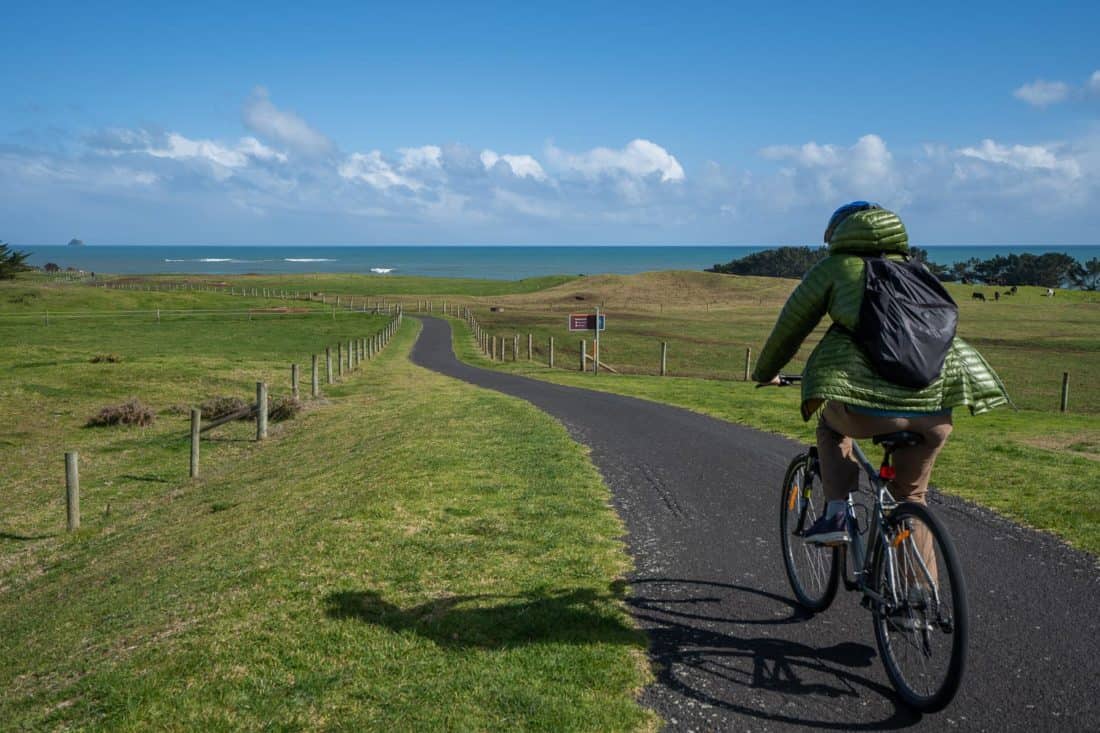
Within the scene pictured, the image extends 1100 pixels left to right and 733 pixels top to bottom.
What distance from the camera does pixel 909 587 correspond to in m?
4.88

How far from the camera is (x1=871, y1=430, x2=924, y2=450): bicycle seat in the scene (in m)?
4.98

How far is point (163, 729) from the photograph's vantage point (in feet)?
17.9

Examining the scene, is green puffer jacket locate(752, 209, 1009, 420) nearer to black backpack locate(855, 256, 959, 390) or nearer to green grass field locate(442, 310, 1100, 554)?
black backpack locate(855, 256, 959, 390)

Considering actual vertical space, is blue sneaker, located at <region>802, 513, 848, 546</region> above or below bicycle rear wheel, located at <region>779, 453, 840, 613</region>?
above

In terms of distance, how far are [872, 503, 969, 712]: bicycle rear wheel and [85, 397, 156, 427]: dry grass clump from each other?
26.5 meters

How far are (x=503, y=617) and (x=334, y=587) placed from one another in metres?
1.99

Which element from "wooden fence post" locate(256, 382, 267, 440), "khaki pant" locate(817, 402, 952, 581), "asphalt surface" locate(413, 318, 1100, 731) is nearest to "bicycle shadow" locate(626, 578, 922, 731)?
"asphalt surface" locate(413, 318, 1100, 731)

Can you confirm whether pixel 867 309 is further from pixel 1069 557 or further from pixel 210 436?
pixel 210 436

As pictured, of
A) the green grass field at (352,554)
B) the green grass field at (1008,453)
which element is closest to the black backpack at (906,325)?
the green grass field at (352,554)

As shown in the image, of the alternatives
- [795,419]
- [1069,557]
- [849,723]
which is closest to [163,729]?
[849,723]

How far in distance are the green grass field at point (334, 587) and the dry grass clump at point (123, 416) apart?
4795mm

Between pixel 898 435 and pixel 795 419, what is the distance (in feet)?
46.4

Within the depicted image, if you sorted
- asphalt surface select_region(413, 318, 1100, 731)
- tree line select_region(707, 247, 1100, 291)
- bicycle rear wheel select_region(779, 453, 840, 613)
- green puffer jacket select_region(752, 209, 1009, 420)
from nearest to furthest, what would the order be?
asphalt surface select_region(413, 318, 1100, 731)
green puffer jacket select_region(752, 209, 1009, 420)
bicycle rear wheel select_region(779, 453, 840, 613)
tree line select_region(707, 247, 1100, 291)

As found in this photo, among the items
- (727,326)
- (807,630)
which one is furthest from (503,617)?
(727,326)
